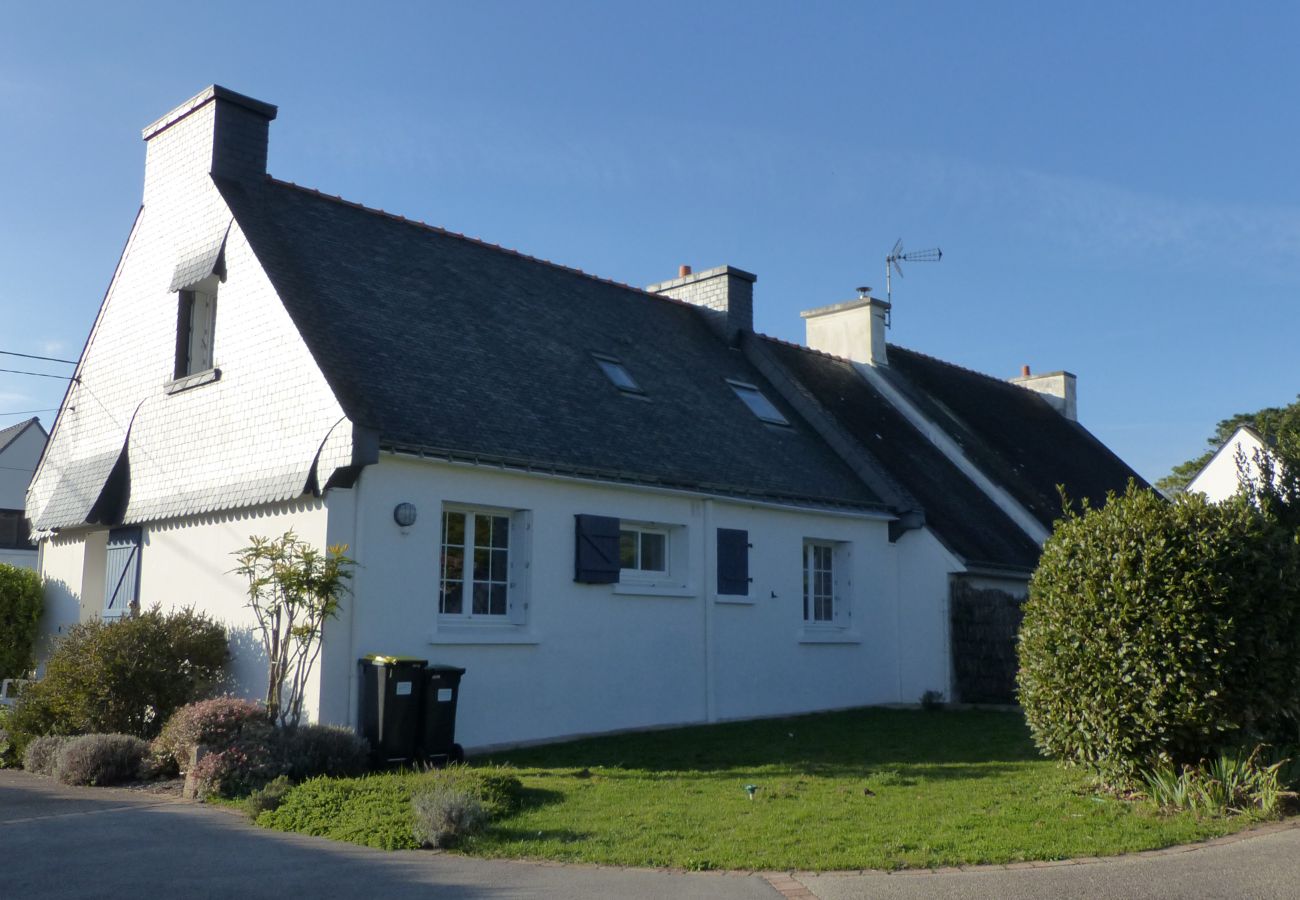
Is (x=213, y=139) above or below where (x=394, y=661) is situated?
above

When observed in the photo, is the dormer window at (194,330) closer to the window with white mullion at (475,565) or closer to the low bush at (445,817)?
the window with white mullion at (475,565)

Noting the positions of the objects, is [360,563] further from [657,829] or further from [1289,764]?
[1289,764]

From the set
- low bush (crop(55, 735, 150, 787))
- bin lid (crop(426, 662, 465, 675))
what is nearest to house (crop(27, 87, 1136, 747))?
bin lid (crop(426, 662, 465, 675))

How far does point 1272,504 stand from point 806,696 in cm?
783

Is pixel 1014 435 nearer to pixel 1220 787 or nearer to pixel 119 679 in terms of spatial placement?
pixel 1220 787

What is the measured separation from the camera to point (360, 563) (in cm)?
1178

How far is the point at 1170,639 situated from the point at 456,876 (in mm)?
5247

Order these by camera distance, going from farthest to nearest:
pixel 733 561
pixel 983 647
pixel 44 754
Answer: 1. pixel 983 647
2. pixel 733 561
3. pixel 44 754

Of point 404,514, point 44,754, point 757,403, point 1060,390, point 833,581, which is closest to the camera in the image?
point 44,754

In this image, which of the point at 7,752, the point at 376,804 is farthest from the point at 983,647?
the point at 7,752

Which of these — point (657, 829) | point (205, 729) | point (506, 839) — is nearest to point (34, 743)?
point (205, 729)

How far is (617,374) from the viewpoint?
16.6m

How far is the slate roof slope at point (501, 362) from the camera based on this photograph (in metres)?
12.9

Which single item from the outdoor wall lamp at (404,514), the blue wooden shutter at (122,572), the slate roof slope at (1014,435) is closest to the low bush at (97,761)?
the outdoor wall lamp at (404,514)
